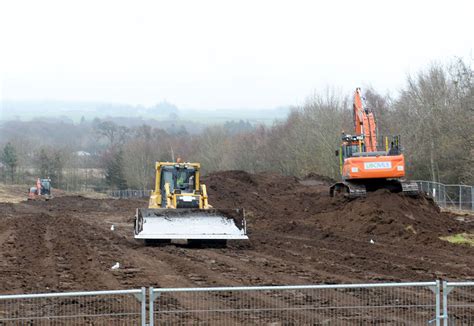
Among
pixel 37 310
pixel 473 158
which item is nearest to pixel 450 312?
pixel 37 310

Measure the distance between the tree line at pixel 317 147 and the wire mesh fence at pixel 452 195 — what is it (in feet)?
4.48

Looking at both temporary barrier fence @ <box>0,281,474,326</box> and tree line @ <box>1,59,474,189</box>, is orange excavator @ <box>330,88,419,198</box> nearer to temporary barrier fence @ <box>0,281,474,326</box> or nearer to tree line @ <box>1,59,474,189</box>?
tree line @ <box>1,59,474,189</box>

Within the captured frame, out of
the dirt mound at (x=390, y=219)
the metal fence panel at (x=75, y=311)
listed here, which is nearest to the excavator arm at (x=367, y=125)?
the dirt mound at (x=390, y=219)

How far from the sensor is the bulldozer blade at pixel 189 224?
20.9 m

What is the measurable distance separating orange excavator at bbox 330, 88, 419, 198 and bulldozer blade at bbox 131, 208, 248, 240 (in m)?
8.34

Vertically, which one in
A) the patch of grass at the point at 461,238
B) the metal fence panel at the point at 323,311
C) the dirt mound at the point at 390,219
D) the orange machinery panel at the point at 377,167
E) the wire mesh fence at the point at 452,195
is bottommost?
the wire mesh fence at the point at 452,195

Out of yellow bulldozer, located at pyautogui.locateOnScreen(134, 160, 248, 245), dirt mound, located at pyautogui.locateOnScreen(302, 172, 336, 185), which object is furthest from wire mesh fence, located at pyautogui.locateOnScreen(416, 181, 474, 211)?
yellow bulldozer, located at pyautogui.locateOnScreen(134, 160, 248, 245)

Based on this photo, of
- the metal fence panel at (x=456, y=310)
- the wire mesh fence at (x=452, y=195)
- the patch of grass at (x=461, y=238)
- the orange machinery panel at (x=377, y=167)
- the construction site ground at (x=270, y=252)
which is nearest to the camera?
the metal fence panel at (x=456, y=310)

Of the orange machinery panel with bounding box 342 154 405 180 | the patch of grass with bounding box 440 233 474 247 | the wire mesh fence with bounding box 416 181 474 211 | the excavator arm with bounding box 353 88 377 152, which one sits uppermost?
the excavator arm with bounding box 353 88 377 152

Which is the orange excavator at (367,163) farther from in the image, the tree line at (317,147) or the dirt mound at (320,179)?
the dirt mound at (320,179)

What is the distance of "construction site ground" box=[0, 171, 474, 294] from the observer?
1520 cm

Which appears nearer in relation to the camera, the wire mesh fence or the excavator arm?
the excavator arm

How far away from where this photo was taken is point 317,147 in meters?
62.3

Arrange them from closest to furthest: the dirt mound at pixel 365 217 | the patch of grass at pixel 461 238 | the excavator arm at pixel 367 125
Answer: the patch of grass at pixel 461 238, the dirt mound at pixel 365 217, the excavator arm at pixel 367 125
